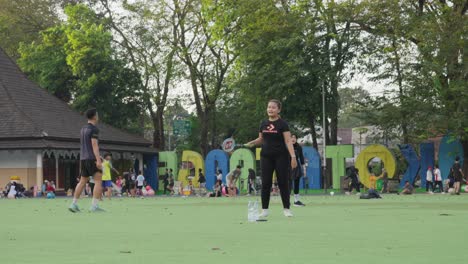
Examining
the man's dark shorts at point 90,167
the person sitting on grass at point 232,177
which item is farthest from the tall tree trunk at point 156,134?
the man's dark shorts at point 90,167

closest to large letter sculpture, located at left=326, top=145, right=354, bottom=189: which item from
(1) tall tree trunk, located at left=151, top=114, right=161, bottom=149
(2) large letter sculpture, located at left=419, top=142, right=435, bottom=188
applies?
(2) large letter sculpture, located at left=419, top=142, right=435, bottom=188

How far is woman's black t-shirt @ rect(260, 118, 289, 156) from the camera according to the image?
1543 cm

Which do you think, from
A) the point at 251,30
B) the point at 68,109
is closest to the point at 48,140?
the point at 68,109

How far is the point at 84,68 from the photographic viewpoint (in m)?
62.4

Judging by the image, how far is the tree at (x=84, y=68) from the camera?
61.8m

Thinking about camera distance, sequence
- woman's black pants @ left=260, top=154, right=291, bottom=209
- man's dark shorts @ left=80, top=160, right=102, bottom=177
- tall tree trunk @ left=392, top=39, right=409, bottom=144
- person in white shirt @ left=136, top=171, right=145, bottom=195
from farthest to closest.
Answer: person in white shirt @ left=136, top=171, right=145, bottom=195
tall tree trunk @ left=392, top=39, right=409, bottom=144
man's dark shorts @ left=80, top=160, right=102, bottom=177
woman's black pants @ left=260, top=154, right=291, bottom=209

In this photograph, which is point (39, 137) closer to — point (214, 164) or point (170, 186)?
point (170, 186)

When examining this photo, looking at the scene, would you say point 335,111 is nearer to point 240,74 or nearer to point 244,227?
point 240,74

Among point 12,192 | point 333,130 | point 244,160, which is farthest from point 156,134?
point 12,192

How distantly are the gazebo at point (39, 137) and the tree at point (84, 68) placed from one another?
362cm

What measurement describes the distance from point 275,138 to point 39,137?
37260 millimetres

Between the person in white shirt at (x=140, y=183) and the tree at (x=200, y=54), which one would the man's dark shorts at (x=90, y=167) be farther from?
the tree at (x=200, y=54)

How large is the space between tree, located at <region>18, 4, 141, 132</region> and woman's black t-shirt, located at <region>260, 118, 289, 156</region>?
4667cm

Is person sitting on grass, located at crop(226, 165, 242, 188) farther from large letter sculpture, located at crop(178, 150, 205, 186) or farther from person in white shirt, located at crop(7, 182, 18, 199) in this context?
large letter sculpture, located at crop(178, 150, 205, 186)
